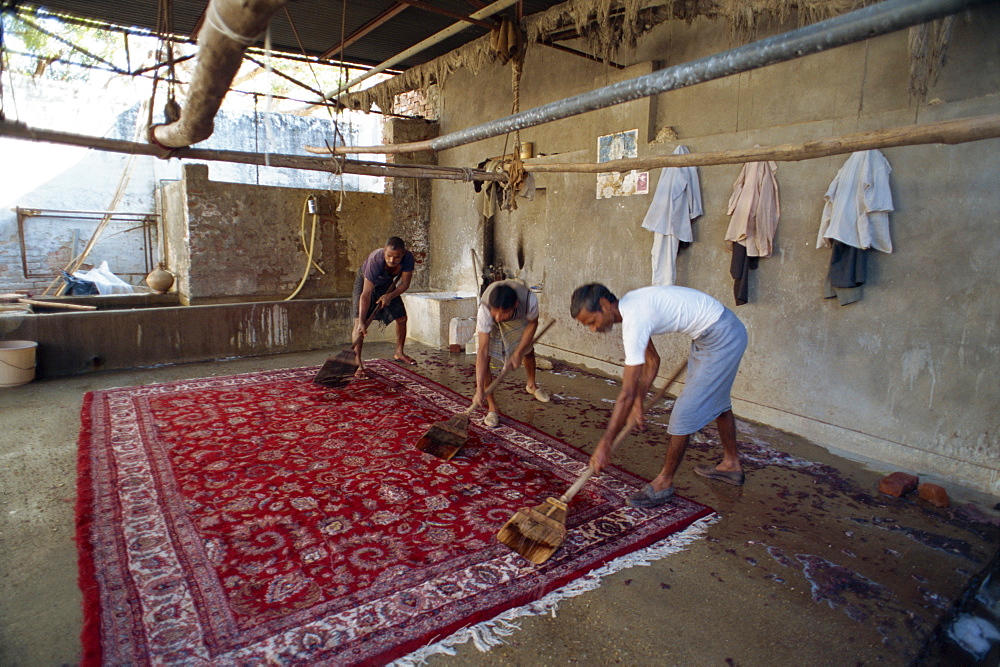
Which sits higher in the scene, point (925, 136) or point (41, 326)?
point (925, 136)

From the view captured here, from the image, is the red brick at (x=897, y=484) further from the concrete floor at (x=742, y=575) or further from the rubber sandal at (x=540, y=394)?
the rubber sandal at (x=540, y=394)

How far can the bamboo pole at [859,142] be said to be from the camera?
1966mm

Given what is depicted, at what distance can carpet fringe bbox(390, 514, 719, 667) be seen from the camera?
2074 mm

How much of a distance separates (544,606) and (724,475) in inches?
70.7

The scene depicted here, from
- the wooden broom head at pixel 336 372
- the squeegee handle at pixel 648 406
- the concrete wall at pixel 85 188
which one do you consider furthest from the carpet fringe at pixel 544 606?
the concrete wall at pixel 85 188

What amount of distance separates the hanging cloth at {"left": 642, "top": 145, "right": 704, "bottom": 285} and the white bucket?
6091mm

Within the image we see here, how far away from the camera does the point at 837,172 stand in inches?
161

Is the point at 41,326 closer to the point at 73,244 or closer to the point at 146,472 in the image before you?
the point at 146,472

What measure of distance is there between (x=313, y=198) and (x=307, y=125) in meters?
6.28

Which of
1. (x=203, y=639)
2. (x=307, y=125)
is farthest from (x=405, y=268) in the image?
(x=307, y=125)

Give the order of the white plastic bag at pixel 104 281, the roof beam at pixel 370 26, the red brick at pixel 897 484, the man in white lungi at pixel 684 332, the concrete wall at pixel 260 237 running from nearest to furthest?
the man in white lungi at pixel 684 332 < the red brick at pixel 897 484 < the roof beam at pixel 370 26 < the concrete wall at pixel 260 237 < the white plastic bag at pixel 104 281

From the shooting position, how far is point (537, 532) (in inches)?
106

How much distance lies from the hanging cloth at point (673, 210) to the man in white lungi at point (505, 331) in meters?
1.49

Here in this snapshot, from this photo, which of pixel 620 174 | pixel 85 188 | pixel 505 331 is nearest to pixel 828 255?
pixel 620 174
